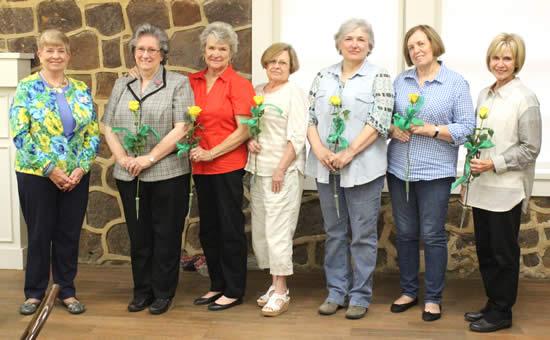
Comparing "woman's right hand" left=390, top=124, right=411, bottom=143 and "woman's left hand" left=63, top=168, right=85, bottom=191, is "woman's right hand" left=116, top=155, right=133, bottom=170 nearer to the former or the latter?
"woman's left hand" left=63, top=168, right=85, bottom=191

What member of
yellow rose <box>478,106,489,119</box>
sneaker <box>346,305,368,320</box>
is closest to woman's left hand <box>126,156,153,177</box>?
sneaker <box>346,305,368,320</box>

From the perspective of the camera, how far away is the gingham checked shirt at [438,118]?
12.8 feet

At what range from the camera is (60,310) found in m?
4.24

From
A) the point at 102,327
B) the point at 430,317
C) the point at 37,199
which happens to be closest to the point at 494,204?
the point at 430,317

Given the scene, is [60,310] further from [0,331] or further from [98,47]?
[98,47]

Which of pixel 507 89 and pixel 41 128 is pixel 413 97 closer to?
pixel 507 89

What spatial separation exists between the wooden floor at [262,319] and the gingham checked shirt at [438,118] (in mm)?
768

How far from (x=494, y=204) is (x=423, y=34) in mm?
909

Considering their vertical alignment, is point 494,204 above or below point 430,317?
above

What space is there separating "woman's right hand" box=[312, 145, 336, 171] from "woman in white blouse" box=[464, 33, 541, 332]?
0.71 m

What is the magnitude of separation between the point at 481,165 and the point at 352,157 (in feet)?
2.12

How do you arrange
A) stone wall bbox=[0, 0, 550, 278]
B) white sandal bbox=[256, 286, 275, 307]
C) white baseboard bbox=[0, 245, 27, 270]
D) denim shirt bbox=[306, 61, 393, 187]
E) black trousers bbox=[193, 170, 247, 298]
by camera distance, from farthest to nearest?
white baseboard bbox=[0, 245, 27, 270] → stone wall bbox=[0, 0, 550, 278] → white sandal bbox=[256, 286, 275, 307] → black trousers bbox=[193, 170, 247, 298] → denim shirt bbox=[306, 61, 393, 187]

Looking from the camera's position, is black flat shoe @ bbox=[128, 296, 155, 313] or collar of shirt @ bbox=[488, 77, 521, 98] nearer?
collar of shirt @ bbox=[488, 77, 521, 98]

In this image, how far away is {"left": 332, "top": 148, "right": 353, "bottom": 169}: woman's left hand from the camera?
397 centimetres
